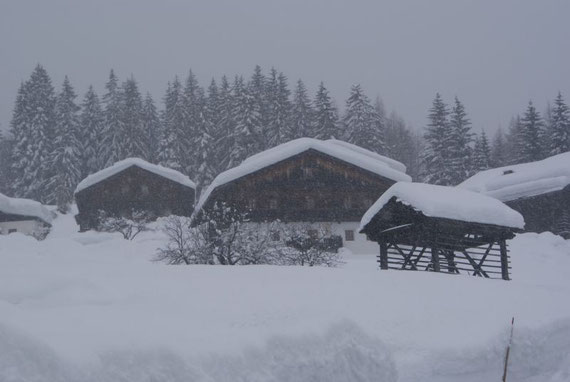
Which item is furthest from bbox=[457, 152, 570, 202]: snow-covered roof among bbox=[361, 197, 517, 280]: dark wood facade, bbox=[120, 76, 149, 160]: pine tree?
bbox=[120, 76, 149, 160]: pine tree

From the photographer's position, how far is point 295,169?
29.5 metres

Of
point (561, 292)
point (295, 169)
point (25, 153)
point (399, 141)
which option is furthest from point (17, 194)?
point (561, 292)

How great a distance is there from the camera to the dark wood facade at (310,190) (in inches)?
1131

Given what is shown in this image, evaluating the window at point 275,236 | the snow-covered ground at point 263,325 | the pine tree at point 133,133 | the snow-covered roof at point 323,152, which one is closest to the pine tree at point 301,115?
the pine tree at point 133,133

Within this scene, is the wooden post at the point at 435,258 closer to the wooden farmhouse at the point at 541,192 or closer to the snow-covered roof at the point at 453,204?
the snow-covered roof at the point at 453,204

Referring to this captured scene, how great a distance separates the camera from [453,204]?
13.9 m

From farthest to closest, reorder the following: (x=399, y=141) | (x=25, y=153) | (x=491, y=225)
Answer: (x=399, y=141) → (x=25, y=153) → (x=491, y=225)

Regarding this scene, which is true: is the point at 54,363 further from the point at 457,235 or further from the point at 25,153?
→ the point at 25,153

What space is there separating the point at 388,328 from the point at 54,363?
4364 millimetres

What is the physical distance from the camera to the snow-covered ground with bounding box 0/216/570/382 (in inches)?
188

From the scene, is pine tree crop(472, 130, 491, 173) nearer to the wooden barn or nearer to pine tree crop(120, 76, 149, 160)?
the wooden barn

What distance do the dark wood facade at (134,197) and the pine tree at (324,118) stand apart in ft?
56.3

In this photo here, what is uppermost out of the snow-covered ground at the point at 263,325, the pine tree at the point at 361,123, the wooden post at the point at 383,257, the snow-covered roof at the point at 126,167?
the pine tree at the point at 361,123

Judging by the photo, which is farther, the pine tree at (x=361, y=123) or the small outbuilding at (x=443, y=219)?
the pine tree at (x=361, y=123)
